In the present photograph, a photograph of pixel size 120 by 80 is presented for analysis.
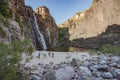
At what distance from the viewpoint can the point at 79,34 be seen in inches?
4995

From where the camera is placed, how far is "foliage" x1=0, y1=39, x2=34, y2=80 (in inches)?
261

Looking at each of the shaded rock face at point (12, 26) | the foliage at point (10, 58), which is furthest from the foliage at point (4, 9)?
the foliage at point (10, 58)

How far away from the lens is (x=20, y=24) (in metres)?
37.2

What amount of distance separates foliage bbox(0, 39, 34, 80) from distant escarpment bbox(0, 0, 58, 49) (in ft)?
29.5

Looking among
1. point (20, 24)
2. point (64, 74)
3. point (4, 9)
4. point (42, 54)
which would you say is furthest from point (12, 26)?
point (64, 74)

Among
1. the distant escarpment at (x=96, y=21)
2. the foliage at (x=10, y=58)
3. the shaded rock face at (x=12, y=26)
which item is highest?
the distant escarpment at (x=96, y=21)

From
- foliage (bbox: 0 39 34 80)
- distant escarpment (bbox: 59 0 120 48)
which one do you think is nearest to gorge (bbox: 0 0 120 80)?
foliage (bbox: 0 39 34 80)

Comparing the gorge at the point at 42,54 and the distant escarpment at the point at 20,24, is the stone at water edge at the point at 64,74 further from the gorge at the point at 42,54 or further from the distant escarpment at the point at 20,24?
the distant escarpment at the point at 20,24

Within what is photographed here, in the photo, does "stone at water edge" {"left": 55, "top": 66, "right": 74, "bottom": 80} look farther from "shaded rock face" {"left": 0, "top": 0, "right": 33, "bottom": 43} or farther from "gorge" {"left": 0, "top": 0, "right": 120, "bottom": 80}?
"shaded rock face" {"left": 0, "top": 0, "right": 33, "bottom": 43}

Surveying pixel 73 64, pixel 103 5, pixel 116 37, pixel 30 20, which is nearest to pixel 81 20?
pixel 103 5

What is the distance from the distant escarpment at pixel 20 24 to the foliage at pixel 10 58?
8.99 m

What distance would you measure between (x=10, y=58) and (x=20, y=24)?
30795mm

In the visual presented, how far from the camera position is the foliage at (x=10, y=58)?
6617 mm

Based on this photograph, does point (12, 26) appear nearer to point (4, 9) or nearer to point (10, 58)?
Answer: point (4, 9)
